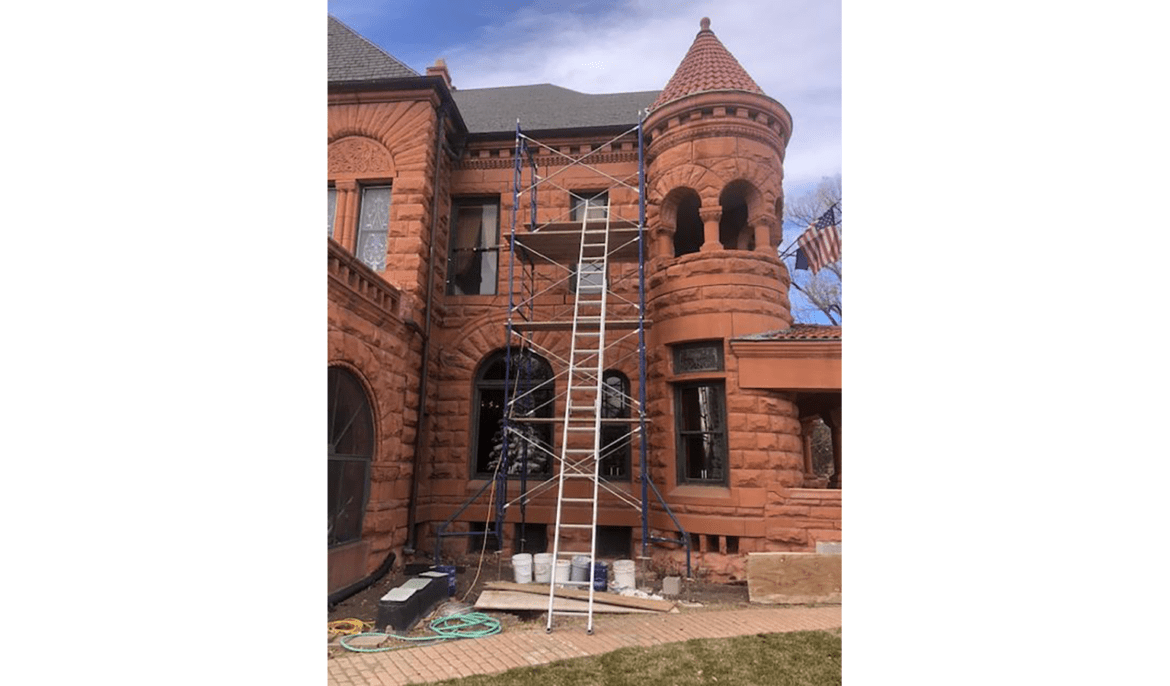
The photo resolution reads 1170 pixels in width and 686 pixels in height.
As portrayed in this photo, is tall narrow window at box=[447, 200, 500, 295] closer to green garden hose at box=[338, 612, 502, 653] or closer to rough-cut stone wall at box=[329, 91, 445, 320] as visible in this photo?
rough-cut stone wall at box=[329, 91, 445, 320]

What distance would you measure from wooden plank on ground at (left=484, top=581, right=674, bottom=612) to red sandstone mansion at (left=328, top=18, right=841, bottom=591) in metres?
0.98

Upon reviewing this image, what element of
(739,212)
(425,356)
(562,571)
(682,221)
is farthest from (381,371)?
(739,212)

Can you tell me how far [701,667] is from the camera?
16.3 ft

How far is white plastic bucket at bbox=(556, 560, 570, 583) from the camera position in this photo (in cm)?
761

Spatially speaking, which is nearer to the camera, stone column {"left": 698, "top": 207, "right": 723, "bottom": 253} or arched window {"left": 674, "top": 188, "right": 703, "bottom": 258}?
stone column {"left": 698, "top": 207, "right": 723, "bottom": 253}

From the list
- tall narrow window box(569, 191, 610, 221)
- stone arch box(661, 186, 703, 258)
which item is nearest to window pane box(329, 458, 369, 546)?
tall narrow window box(569, 191, 610, 221)

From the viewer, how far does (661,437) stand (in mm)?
9031

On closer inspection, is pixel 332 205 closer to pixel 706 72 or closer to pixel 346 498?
pixel 346 498

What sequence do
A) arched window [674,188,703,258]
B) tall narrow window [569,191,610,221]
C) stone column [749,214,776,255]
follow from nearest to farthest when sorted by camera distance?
stone column [749,214,776,255] < arched window [674,188,703,258] < tall narrow window [569,191,610,221]

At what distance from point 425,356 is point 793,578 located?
19.9ft

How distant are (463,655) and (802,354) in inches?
227

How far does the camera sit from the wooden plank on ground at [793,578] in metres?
7.42

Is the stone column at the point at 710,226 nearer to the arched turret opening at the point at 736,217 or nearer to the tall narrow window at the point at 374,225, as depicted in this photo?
the arched turret opening at the point at 736,217

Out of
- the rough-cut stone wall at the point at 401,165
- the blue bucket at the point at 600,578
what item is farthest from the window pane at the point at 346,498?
the blue bucket at the point at 600,578
